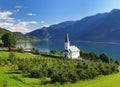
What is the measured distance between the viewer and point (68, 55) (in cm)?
9381

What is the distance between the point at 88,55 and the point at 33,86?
166ft

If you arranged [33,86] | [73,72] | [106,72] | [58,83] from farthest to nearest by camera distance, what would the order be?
[106,72], [73,72], [58,83], [33,86]

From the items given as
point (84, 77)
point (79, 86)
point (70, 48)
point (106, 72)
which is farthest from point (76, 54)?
point (79, 86)

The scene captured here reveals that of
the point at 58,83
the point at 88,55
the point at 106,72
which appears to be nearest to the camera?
the point at 58,83

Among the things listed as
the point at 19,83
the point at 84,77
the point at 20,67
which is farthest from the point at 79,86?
the point at 20,67

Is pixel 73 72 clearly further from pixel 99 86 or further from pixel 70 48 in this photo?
pixel 70 48

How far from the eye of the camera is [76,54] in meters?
95.8

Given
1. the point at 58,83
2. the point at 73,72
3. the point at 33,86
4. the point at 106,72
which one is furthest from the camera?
the point at 106,72

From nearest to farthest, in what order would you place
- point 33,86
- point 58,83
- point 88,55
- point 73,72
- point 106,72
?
point 33,86 → point 58,83 → point 73,72 → point 106,72 → point 88,55

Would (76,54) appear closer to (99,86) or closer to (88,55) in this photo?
(88,55)

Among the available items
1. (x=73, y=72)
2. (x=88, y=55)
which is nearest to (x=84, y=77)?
(x=73, y=72)

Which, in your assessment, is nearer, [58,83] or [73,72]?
[58,83]

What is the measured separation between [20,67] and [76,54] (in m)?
39.8

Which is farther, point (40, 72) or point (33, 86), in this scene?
point (40, 72)
